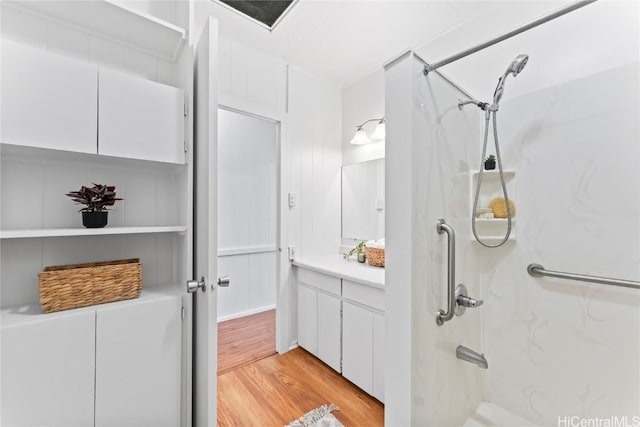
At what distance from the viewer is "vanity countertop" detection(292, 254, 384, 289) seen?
182cm

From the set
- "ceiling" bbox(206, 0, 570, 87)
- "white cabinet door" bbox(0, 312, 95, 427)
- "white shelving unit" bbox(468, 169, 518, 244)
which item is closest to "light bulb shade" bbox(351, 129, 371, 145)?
"ceiling" bbox(206, 0, 570, 87)

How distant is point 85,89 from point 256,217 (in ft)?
7.54

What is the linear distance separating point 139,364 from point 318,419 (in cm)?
103

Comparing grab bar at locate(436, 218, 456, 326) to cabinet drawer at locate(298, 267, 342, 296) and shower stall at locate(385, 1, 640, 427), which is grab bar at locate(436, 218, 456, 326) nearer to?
shower stall at locate(385, 1, 640, 427)

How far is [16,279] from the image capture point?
114 centimetres

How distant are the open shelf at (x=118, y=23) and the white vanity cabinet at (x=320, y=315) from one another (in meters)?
1.71

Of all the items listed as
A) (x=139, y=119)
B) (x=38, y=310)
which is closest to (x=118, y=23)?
(x=139, y=119)

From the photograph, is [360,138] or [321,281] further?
[360,138]

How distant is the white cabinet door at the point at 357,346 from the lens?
5.89 ft

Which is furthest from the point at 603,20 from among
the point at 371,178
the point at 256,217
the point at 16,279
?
the point at 256,217

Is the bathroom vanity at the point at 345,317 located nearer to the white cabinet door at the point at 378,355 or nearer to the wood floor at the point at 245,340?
the white cabinet door at the point at 378,355

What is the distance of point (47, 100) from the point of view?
41.0 inches

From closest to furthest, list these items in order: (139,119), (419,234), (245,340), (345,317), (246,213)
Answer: (419,234)
(139,119)
(345,317)
(245,340)
(246,213)

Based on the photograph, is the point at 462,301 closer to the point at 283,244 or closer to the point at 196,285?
the point at 196,285
